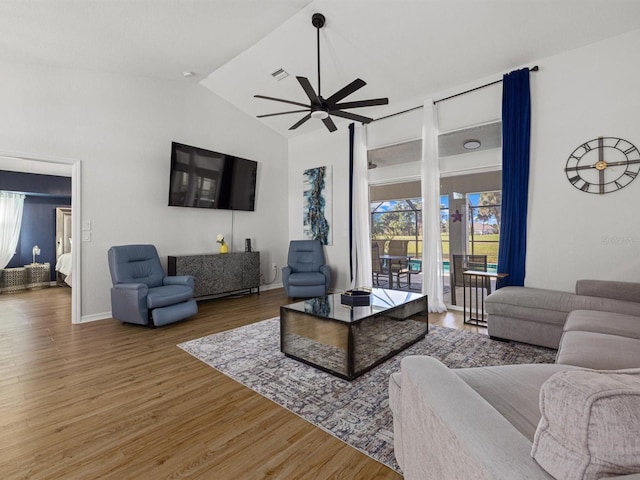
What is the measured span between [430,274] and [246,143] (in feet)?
13.3

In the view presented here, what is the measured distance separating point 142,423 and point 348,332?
57.4 inches

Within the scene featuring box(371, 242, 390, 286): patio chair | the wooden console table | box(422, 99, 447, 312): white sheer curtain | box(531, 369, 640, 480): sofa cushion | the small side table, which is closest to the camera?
box(531, 369, 640, 480): sofa cushion

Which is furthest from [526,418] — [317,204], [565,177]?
[317,204]

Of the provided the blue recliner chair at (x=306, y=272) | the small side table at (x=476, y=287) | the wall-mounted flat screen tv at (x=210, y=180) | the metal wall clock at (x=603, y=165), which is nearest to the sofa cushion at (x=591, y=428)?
the small side table at (x=476, y=287)

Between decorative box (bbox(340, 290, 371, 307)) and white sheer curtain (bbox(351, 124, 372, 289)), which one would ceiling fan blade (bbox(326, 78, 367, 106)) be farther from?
white sheer curtain (bbox(351, 124, 372, 289))

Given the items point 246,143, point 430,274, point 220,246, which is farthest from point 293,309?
point 246,143

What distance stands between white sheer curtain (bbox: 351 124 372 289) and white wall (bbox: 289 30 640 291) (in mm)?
1655

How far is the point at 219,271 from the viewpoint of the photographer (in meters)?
5.31

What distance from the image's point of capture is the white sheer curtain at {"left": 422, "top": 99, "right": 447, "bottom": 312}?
4.59 metres

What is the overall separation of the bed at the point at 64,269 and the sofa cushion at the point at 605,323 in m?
8.04

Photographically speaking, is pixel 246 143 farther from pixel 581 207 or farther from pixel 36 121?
pixel 581 207

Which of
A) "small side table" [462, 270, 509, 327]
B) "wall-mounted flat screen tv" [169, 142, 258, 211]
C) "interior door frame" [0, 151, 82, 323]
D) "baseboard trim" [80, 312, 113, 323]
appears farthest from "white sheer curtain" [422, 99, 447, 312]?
"interior door frame" [0, 151, 82, 323]

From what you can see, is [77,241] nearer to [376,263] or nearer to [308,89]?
[308,89]

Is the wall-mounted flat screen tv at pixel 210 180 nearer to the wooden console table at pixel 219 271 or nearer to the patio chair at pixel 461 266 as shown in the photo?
the wooden console table at pixel 219 271
